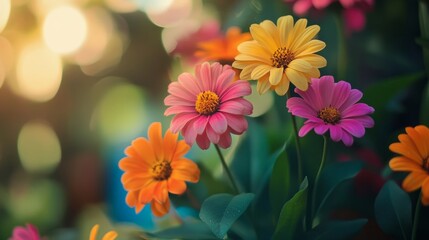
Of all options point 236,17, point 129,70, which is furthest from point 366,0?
point 129,70

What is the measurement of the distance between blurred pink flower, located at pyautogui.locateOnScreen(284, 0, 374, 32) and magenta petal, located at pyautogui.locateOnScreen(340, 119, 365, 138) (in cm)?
14

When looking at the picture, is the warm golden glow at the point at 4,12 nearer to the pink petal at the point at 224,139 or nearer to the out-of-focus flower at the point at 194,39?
the out-of-focus flower at the point at 194,39

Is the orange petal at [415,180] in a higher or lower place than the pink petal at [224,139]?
lower

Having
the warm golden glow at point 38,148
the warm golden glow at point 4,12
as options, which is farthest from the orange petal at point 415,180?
the warm golden glow at point 4,12

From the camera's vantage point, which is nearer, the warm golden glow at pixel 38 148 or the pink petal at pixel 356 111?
the pink petal at pixel 356 111

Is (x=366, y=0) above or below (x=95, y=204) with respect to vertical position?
above

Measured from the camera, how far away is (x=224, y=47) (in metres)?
0.50

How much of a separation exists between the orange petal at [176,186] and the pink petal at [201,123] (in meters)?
0.05

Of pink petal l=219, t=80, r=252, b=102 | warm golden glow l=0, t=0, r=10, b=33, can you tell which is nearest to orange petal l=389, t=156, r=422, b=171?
pink petal l=219, t=80, r=252, b=102

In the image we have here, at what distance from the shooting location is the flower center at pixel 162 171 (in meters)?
0.42

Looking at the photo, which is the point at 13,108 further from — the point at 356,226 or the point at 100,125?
the point at 356,226

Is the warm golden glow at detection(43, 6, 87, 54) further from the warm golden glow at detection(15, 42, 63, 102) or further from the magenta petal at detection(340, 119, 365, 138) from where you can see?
the magenta petal at detection(340, 119, 365, 138)

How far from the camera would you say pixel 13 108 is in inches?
27.8

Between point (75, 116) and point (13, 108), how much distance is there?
9 cm
